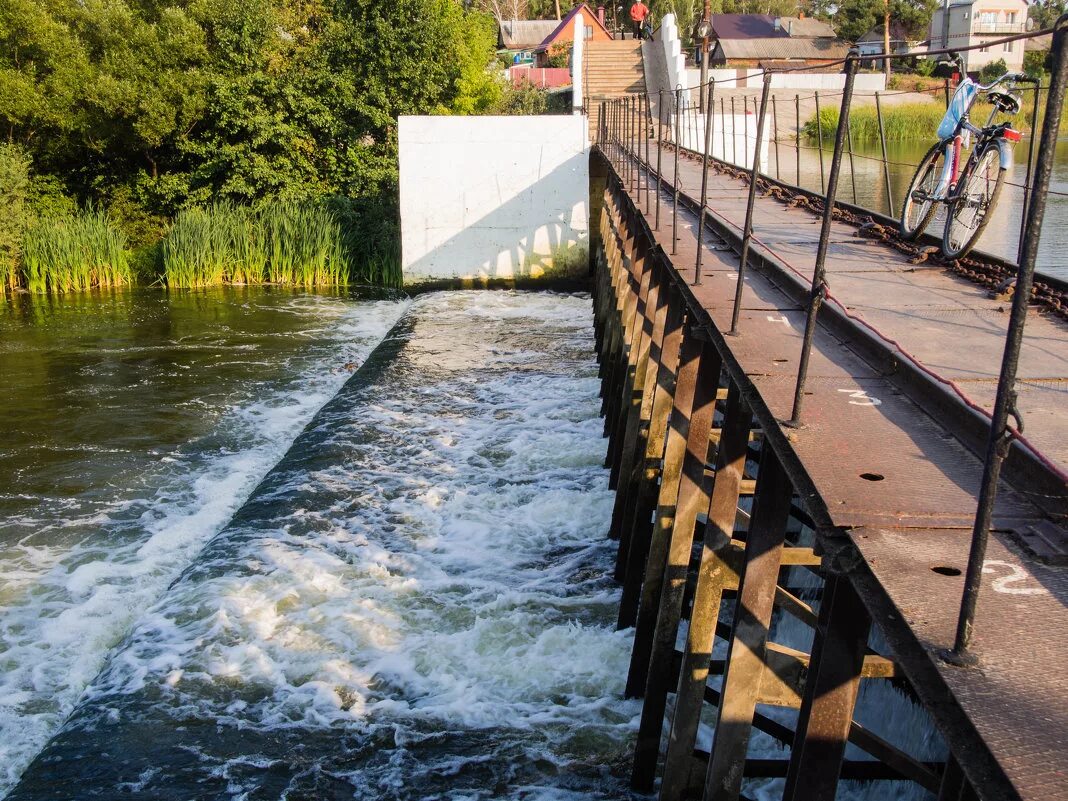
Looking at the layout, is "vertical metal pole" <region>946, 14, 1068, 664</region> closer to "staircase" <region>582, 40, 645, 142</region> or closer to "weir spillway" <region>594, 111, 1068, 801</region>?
"weir spillway" <region>594, 111, 1068, 801</region>

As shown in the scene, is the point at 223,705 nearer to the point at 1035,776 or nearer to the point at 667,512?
the point at 667,512

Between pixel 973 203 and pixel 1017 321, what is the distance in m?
4.99

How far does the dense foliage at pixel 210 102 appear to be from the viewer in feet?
69.1

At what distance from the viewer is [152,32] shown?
70.0ft

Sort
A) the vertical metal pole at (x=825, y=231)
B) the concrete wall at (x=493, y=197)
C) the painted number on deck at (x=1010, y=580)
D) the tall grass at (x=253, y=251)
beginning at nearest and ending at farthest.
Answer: the painted number on deck at (x=1010, y=580)
the vertical metal pole at (x=825, y=231)
the concrete wall at (x=493, y=197)
the tall grass at (x=253, y=251)

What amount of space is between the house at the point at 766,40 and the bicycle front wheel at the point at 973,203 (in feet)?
201

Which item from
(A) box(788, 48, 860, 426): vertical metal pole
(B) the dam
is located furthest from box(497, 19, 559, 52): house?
(A) box(788, 48, 860, 426): vertical metal pole

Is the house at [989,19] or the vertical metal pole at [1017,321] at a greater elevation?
the house at [989,19]

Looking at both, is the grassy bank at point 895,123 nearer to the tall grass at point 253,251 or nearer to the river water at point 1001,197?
the river water at point 1001,197

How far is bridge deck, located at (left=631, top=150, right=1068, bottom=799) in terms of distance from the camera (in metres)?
2.10

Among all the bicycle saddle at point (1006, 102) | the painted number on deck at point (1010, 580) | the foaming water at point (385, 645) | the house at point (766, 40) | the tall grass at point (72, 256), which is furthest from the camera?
the house at point (766, 40)

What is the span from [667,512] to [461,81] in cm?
1970

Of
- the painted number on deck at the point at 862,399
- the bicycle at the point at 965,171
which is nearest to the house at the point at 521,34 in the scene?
the bicycle at the point at 965,171

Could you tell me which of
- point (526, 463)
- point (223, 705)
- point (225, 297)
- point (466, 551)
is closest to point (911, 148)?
point (225, 297)
